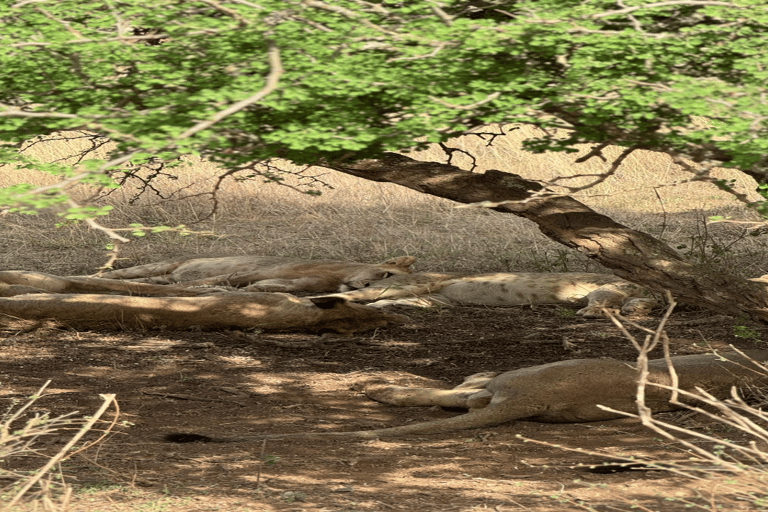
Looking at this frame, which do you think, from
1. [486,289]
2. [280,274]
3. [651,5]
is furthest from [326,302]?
[651,5]

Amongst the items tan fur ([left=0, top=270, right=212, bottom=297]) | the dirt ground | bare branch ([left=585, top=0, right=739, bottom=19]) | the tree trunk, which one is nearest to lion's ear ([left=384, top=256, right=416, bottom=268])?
the dirt ground

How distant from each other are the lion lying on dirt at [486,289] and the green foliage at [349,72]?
4.88 meters

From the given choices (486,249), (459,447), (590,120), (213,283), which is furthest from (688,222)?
(590,120)

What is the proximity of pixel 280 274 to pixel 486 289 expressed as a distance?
2.04m

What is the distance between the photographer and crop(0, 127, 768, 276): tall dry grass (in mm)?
10367

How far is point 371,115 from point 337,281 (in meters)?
5.58

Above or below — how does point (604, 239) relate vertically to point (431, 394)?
above

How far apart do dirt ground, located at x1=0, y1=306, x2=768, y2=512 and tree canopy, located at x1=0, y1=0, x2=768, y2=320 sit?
1278 mm

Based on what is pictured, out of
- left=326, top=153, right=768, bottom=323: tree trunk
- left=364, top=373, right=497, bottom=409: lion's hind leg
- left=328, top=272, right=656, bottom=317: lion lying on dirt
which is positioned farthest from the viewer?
left=328, top=272, right=656, bottom=317: lion lying on dirt

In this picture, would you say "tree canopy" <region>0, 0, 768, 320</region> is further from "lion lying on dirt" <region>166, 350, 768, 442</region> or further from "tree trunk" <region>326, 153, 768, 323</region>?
"lion lying on dirt" <region>166, 350, 768, 442</region>

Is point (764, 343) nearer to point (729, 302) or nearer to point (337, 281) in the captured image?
point (729, 302)

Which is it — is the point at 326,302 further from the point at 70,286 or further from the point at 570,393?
the point at 570,393

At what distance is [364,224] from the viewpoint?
39.1 ft

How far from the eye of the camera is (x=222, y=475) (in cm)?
449
